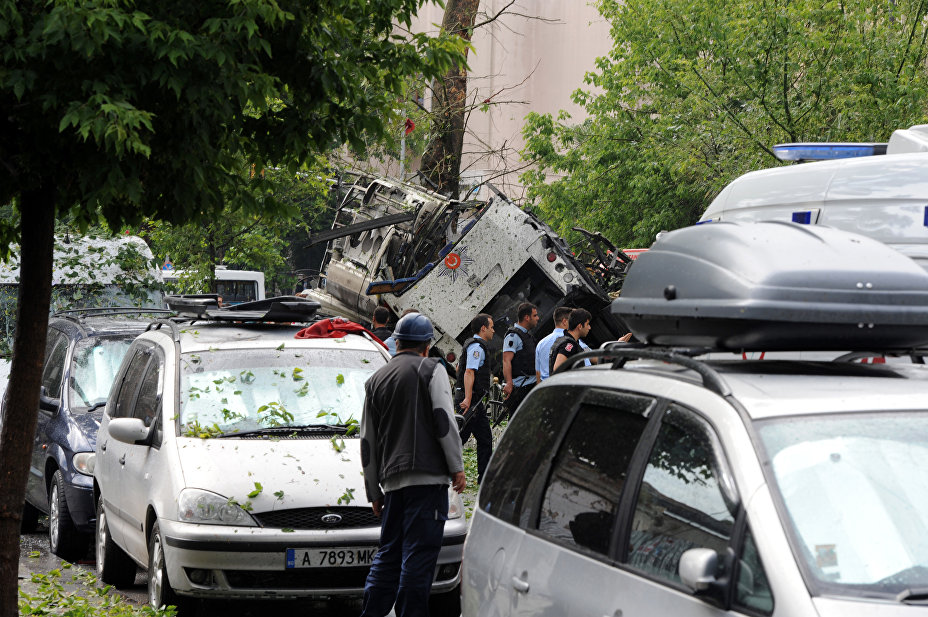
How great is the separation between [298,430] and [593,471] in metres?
3.63

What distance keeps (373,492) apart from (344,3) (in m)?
2.47

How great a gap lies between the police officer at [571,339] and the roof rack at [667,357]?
5849 millimetres

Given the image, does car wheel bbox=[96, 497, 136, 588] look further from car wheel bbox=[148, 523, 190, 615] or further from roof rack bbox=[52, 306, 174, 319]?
roof rack bbox=[52, 306, 174, 319]

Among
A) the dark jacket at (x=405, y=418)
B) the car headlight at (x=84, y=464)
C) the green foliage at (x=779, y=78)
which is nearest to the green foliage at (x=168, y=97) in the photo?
the dark jacket at (x=405, y=418)

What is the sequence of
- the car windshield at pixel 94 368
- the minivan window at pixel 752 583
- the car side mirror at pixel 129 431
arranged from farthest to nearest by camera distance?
the car windshield at pixel 94 368 → the car side mirror at pixel 129 431 → the minivan window at pixel 752 583

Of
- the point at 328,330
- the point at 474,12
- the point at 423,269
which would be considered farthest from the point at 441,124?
the point at 328,330

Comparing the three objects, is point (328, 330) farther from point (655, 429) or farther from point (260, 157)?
point (655, 429)

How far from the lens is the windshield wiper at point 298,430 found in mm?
6914

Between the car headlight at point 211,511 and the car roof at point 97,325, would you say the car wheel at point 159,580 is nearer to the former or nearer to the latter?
the car headlight at point 211,511

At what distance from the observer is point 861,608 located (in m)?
2.70

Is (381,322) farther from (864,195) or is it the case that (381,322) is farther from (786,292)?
(786,292)

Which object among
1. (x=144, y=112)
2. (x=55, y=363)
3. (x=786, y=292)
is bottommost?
(x=55, y=363)

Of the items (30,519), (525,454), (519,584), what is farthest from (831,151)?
(30,519)

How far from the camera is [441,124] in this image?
17.0 meters
